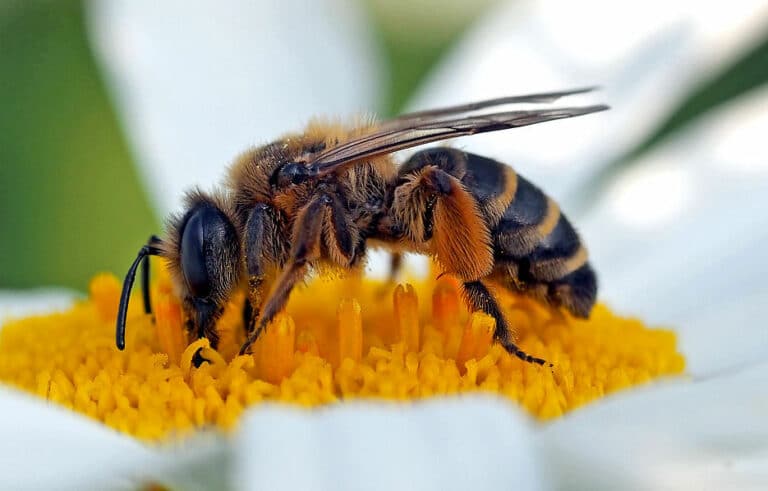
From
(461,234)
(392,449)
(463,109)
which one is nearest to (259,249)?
(461,234)

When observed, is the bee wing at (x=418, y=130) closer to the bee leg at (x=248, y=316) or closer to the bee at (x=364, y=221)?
the bee at (x=364, y=221)

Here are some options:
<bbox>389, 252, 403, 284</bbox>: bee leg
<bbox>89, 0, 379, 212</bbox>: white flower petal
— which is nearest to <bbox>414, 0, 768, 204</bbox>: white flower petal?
<bbox>89, 0, 379, 212</bbox>: white flower petal

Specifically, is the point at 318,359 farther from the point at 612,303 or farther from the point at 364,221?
the point at 612,303

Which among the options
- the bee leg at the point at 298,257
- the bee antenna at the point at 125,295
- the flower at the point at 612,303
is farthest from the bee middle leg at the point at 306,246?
the flower at the point at 612,303

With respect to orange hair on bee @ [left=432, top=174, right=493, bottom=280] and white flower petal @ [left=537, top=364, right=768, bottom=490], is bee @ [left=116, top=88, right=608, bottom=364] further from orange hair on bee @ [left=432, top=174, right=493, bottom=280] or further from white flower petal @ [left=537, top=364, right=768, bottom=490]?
white flower petal @ [left=537, top=364, right=768, bottom=490]

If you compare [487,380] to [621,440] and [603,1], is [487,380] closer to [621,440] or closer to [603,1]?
[621,440]

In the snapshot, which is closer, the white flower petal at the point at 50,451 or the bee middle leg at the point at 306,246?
the white flower petal at the point at 50,451
